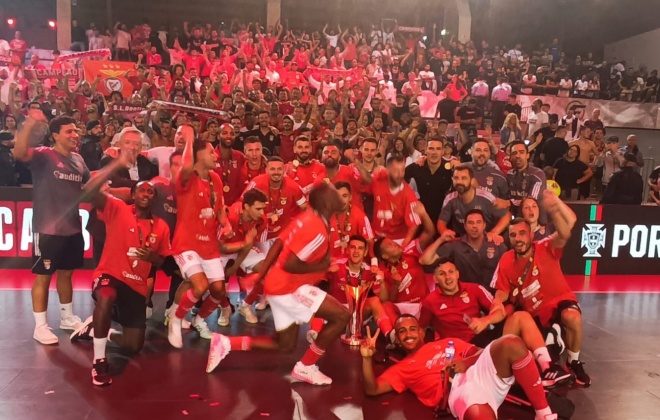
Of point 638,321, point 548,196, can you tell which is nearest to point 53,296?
point 548,196

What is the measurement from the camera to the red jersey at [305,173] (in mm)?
6449

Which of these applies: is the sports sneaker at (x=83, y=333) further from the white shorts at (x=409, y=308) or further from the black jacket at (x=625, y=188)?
the black jacket at (x=625, y=188)

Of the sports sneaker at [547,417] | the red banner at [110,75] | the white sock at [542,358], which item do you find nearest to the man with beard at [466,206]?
the white sock at [542,358]

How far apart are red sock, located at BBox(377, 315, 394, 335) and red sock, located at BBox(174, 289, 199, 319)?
1.65m

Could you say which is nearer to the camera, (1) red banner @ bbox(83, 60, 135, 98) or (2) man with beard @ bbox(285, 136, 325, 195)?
(2) man with beard @ bbox(285, 136, 325, 195)

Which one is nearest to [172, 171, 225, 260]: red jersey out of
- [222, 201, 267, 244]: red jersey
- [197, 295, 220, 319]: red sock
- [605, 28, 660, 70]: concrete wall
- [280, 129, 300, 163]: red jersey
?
[197, 295, 220, 319]: red sock

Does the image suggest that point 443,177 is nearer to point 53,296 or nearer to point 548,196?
point 548,196

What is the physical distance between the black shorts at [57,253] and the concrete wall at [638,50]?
66.2 feet

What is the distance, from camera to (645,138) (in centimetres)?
1666

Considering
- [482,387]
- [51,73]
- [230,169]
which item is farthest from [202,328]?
[51,73]

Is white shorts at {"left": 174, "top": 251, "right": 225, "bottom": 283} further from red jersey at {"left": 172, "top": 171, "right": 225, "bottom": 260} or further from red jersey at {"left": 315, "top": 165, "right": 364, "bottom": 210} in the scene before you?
red jersey at {"left": 315, "top": 165, "right": 364, "bottom": 210}

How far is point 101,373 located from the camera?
4297 mm

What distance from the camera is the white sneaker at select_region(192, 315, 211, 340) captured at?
5375 mm

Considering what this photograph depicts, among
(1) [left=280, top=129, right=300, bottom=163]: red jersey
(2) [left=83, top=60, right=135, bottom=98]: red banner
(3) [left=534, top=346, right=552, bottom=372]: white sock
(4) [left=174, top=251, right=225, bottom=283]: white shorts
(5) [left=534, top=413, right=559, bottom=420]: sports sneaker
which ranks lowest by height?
(5) [left=534, top=413, right=559, bottom=420]: sports sneaker
